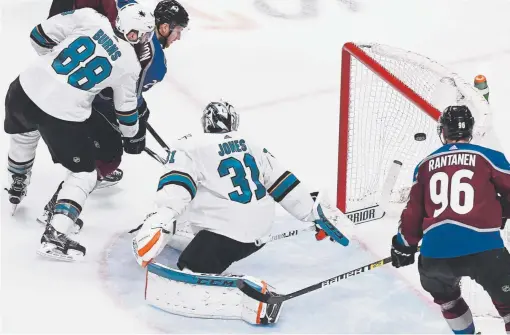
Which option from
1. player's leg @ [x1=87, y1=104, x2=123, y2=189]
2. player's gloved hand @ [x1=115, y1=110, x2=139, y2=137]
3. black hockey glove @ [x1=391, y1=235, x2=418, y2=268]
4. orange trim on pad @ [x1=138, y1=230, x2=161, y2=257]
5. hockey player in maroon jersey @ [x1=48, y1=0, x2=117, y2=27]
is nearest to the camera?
black hockey glove @ [x1=391, y1=235, x2=418, y2=268]

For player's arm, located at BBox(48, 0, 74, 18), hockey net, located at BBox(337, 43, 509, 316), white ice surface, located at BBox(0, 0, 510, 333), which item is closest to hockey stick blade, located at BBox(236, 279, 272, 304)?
white ice surface, located at BBox(0, 0, 510, 333)

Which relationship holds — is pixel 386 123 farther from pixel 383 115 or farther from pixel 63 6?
pixel 63 6

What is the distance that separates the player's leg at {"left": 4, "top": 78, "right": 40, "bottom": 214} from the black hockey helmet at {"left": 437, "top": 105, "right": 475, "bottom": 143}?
159 centimetres

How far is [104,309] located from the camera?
13.0 ft

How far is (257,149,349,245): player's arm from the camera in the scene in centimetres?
411

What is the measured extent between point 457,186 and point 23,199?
2055 mm

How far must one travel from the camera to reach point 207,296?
3.86 m

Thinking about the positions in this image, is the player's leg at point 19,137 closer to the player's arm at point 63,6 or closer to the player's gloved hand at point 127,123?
the player's gloved hand at point 127,123

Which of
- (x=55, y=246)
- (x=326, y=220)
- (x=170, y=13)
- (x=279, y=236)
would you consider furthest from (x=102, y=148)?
(x=326, y=220)

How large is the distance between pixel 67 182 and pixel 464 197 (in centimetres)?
159

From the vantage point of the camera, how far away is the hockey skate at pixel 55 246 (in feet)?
13.8

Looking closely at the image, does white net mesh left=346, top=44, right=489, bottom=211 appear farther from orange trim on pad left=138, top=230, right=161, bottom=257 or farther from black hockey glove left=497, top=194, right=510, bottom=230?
orange trim on pad left=138, top=230, right=161, bottom=257

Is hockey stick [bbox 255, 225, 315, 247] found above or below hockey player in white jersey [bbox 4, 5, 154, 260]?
below

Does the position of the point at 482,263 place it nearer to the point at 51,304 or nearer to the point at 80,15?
the point at 51,304
